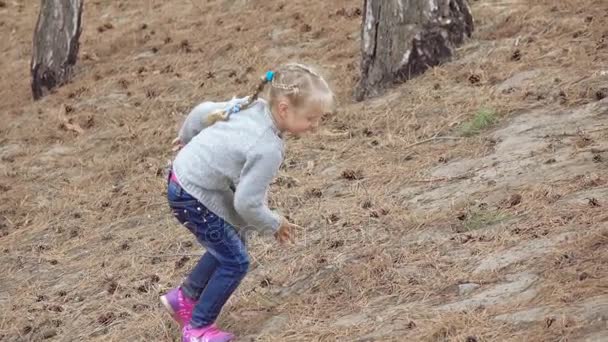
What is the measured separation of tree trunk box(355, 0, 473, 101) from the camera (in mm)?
7371

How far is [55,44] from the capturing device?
33.3 feet

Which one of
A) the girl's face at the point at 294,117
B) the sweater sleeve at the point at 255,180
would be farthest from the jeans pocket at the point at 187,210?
the girl's face at the point at 294,117

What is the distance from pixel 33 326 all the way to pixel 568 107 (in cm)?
343

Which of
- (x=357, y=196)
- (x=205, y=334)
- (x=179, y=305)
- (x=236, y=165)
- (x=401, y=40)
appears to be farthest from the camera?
(x=401, y=40)

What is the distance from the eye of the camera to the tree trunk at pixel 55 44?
10.0m

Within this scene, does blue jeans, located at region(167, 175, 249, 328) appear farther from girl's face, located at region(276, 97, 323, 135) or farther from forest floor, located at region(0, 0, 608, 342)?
girl's face, located at region(276, 97, 323, 135)

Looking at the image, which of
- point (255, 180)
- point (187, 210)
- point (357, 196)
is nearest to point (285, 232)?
point (255, 180)

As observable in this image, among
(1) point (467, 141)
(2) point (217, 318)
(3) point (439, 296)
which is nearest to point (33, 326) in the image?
(2) point (217, 318)

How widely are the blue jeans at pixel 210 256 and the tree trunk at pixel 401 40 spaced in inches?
125

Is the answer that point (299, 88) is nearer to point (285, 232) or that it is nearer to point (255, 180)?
point (255, 180)

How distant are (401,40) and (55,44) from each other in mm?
4288

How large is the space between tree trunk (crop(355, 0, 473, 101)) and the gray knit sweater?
3264 mm

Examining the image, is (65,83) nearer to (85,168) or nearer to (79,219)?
(85,168)

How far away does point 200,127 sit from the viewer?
14.4 ft
